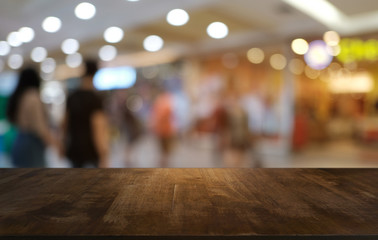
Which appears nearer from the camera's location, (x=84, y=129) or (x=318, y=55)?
(x=84, y=129)

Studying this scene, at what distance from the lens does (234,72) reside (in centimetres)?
1014

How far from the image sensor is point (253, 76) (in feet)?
32.2

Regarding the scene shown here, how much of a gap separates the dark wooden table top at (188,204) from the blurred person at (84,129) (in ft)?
4.86

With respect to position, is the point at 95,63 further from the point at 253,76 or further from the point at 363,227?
the point at 253,76

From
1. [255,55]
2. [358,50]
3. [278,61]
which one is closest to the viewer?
[358,50]

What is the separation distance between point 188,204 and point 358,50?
7981 millimetres

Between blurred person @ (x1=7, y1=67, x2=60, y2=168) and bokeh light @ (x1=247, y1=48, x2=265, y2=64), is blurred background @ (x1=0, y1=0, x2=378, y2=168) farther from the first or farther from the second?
blurred person @ (x1=7, y1=67, x2=60, y2=168)

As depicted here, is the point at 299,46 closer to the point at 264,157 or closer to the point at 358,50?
the point at 358,50

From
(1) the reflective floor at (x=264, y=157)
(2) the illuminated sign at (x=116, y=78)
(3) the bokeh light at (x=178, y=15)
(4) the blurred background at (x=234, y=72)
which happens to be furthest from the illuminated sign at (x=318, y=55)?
(2) the illuminated sign at (x=116, y=78)

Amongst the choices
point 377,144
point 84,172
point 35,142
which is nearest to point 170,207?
point 84,172

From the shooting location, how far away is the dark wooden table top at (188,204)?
0.75 m

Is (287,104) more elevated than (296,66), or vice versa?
(296,66)

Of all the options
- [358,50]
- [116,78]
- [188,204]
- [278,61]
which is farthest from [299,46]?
[188,204]

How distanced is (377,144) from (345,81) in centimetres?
180
